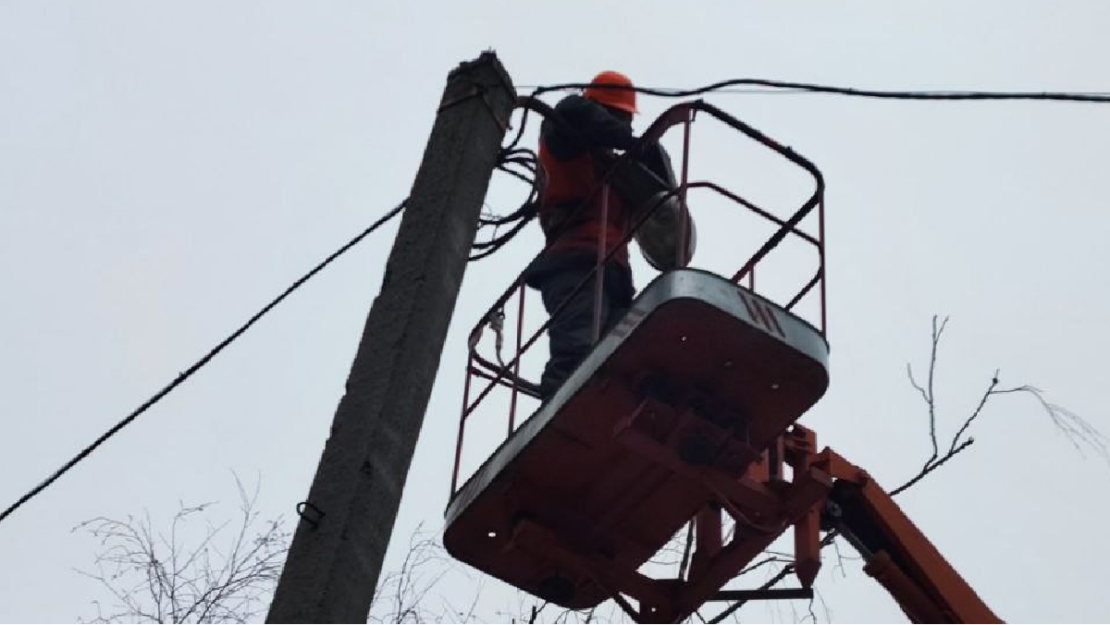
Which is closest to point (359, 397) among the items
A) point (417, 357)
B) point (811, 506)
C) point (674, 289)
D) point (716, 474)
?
point (417, 357)

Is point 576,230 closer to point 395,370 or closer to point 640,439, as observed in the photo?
point 640,439

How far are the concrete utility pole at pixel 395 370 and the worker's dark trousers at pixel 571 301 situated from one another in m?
1.96

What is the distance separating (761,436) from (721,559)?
781 millimetres

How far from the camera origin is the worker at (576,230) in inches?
299

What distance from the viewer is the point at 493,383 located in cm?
809

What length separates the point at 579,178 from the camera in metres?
8.00

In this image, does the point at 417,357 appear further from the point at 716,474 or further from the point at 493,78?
the point at 716,474

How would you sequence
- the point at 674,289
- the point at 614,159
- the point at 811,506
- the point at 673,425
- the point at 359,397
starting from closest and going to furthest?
the point at 359,397, the point at 674,289, the point at 673,425, the point at 811,506, the point at 614,159

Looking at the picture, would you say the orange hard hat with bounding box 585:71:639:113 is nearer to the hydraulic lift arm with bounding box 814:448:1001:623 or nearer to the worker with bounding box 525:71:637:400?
the worker with bounding box 525:71:637:400

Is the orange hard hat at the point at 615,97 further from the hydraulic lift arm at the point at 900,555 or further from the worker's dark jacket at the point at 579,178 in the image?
the hydraulic lift arm at the point at 900,555

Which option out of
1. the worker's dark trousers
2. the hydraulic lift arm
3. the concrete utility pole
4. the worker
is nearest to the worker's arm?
the worker

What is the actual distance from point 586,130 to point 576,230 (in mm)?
541

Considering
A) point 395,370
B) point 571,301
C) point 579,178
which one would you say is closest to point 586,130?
point 579,178

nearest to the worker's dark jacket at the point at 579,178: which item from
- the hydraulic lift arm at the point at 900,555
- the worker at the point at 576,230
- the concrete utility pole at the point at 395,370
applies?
the worker at the point at 576,230
